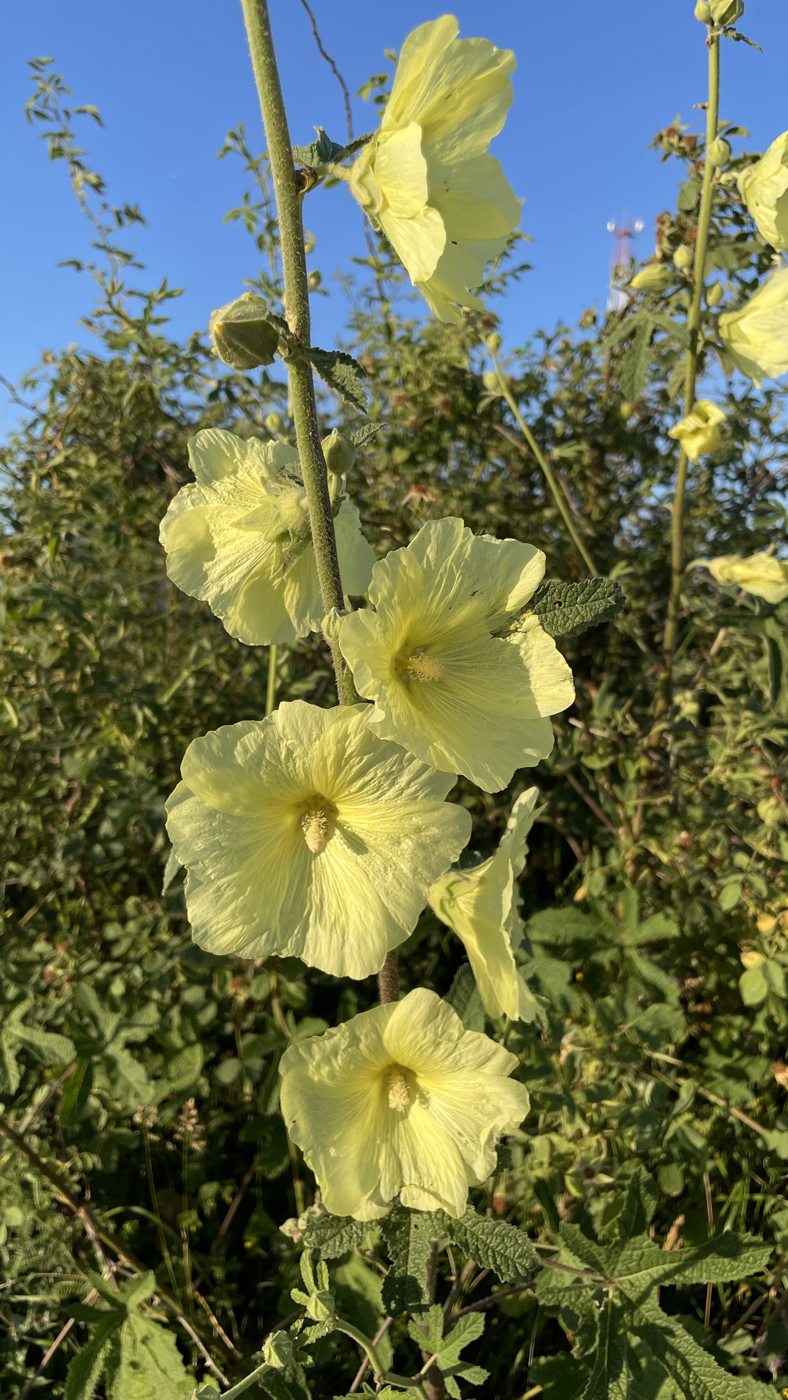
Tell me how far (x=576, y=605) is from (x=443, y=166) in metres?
0.63

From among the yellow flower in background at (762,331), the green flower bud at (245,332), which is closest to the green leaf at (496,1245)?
the green flower bud at (245,332)

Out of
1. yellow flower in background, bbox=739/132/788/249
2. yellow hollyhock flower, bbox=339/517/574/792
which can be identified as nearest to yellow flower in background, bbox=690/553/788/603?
yellow flower in background, bbox=739/132/788/249

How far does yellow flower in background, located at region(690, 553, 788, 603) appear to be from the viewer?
6.65 ft

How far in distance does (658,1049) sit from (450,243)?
1888mm

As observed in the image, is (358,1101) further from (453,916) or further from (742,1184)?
(742,1184)

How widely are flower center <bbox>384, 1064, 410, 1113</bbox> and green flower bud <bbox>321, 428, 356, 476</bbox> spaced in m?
0.98

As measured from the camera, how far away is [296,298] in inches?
42.1

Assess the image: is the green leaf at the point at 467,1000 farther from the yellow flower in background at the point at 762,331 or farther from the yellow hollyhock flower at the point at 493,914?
the yellow flower in background at the point at 762,331

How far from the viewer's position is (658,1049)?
6.50 ft

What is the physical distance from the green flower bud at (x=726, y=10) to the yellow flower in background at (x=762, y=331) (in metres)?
0.62

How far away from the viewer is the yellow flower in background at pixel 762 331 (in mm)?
2043

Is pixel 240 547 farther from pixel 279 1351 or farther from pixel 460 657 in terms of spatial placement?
pixel 279 1351

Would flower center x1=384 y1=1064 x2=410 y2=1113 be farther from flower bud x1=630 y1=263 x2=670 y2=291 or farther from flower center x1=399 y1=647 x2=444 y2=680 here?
flower bud x1=630 y1=263 x2=670 y2=291

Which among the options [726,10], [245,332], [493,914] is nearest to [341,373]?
[245,332]
